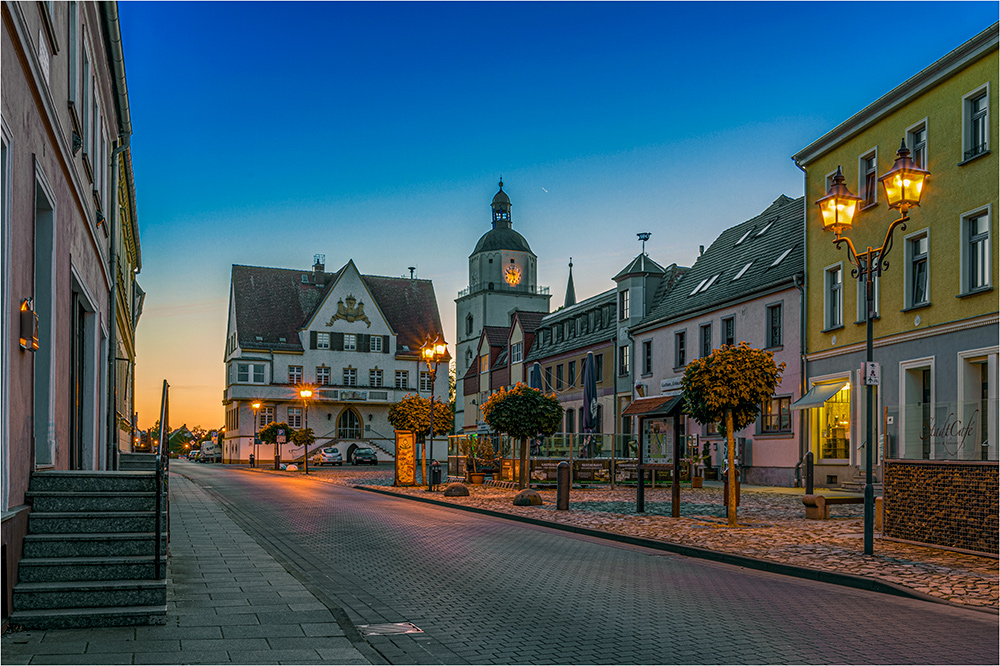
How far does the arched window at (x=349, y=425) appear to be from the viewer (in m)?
80.6

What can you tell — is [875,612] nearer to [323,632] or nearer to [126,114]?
[323,632]

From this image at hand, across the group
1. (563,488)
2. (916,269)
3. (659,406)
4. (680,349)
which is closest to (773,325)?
(680,349)

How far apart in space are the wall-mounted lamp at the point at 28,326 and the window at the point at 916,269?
2345 centimetres

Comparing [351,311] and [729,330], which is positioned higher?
[351,311]

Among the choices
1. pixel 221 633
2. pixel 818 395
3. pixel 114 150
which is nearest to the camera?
pixel 221 633

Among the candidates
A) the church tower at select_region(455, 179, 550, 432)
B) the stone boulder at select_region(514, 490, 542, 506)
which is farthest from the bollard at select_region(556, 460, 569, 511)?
the church tower at select_region(455, 179, 550, 432)

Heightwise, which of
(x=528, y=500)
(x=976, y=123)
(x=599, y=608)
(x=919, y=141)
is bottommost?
(x=528, y=500)

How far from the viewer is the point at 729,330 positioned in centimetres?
3844

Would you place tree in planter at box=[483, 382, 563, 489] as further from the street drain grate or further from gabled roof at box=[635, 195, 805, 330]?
the street drain grate

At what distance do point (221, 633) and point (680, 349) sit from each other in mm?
36056

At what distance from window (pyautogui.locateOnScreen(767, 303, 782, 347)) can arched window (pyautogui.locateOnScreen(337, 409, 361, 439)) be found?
50.8 metres

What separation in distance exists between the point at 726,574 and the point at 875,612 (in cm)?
291

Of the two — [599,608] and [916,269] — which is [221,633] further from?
[916,269]

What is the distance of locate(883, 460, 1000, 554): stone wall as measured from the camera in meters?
13.5
